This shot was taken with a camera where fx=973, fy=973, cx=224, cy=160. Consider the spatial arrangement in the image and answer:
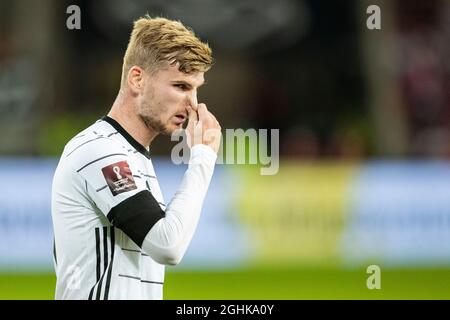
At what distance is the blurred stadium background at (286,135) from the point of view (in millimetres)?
9148

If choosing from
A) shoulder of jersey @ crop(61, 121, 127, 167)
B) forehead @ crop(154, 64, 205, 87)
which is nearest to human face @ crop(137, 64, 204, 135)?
forehead @ crop(154, 64, 205, 87)

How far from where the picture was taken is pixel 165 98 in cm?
352

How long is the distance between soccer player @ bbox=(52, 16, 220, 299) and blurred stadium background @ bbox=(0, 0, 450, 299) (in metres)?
5.42

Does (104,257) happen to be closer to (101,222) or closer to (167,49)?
(101,222)

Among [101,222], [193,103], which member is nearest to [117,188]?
[101,222]

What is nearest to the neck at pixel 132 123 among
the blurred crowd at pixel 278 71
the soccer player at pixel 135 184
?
the soccer player at pixel 135 184

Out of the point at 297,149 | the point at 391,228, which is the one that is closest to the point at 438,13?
the point at 297,149

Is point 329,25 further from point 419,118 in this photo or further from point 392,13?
point 419,118

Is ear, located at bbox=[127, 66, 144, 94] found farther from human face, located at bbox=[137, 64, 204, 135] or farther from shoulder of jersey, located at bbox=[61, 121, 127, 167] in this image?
shoulder of jersey, located at bbox=[61, 121, 127, 167]

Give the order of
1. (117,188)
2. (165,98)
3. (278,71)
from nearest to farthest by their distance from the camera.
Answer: (117,188), (165,98), (278,71)

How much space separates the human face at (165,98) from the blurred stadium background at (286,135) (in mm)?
5427

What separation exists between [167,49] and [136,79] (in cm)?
16

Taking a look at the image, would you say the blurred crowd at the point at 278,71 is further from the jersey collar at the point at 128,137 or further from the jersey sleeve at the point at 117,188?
the jersey sleeve at the point at 117,188

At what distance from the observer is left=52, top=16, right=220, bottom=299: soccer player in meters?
3.23
